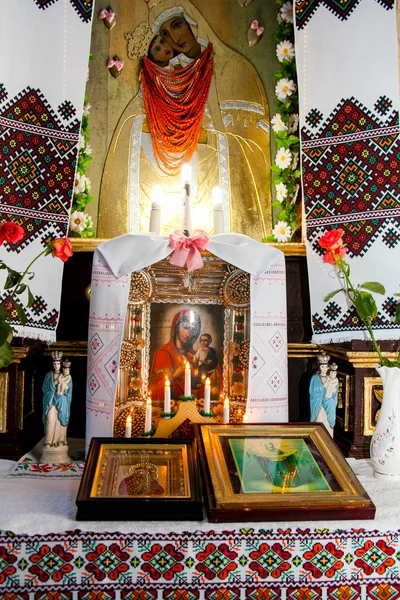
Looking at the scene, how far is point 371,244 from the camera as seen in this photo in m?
3.01

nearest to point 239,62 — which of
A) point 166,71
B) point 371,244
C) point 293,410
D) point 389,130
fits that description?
point 166,71

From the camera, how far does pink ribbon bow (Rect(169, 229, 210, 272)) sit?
2730 millimetres

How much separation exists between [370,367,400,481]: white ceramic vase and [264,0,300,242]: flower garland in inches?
49.8

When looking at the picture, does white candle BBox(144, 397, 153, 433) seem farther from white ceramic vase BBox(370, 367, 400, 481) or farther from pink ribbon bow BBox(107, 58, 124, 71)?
pink ribbon bow BBox(107, 58, 124, 71)

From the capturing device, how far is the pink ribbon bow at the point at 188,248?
273cm

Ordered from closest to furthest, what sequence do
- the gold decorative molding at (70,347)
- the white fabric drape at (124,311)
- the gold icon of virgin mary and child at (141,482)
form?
the gold icon of virgin mary and child at (141,482)
the white fabric drape at (124,311)
the gold decorative molding at (70,347)

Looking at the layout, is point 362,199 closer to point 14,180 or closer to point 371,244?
point 371,244

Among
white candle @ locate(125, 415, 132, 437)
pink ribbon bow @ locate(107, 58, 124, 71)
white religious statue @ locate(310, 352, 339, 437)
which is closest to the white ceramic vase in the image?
white religious statue @ locate(310, 352, 339, 437)

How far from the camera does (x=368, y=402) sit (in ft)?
9.31

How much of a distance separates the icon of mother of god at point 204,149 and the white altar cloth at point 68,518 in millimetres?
1767

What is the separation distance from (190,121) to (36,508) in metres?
2.42

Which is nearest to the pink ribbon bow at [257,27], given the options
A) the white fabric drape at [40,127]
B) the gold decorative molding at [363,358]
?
the white fabric drape at [40,127]

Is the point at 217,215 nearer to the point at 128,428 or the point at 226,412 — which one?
the point at 226,412

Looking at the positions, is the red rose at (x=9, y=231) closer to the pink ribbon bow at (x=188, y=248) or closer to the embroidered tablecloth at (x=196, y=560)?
the pink ribbon bow at (x=188, y=248)
